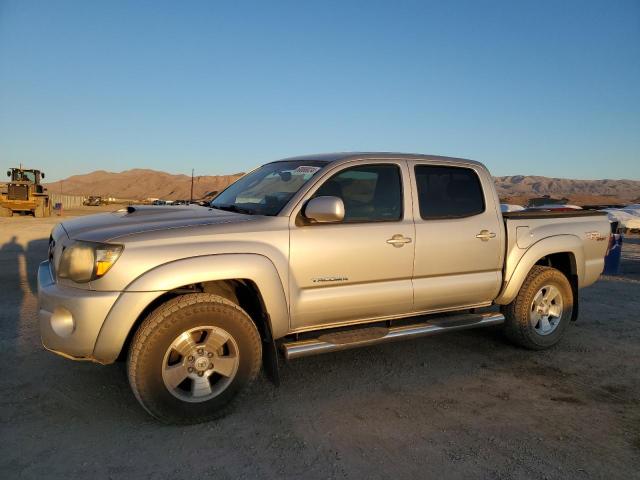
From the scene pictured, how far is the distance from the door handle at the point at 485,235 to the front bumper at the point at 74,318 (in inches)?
121

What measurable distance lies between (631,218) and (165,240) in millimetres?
24141

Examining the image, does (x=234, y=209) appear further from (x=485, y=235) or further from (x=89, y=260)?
(x=485, y=235)

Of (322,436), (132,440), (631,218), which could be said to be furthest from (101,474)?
(631,218)

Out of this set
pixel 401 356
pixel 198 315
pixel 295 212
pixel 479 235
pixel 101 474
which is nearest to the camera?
pixel 101 474

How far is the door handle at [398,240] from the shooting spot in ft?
13.0

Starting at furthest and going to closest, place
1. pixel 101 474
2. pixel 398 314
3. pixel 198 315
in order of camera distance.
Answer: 1. pixel 398 314
2. pixel 198 315
3. pixel 101 474

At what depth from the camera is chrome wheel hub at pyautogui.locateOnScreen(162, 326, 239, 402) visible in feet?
10.7

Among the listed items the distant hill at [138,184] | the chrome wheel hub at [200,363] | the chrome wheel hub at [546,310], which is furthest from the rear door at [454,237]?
the distant hill at [138,184]

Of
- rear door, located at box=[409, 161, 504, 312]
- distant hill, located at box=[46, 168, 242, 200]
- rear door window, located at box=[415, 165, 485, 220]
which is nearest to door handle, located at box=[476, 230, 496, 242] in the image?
rear door, located at box=[409, 161, 504, 312]

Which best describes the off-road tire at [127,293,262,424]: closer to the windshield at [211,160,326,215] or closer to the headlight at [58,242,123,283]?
the headlight at [58,242,123,283]

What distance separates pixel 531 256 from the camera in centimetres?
478

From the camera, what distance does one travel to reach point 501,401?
3.78 m

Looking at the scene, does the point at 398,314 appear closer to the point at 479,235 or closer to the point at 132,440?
the point at 479,235

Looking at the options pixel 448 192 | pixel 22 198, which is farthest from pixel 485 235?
pixel 22 198
